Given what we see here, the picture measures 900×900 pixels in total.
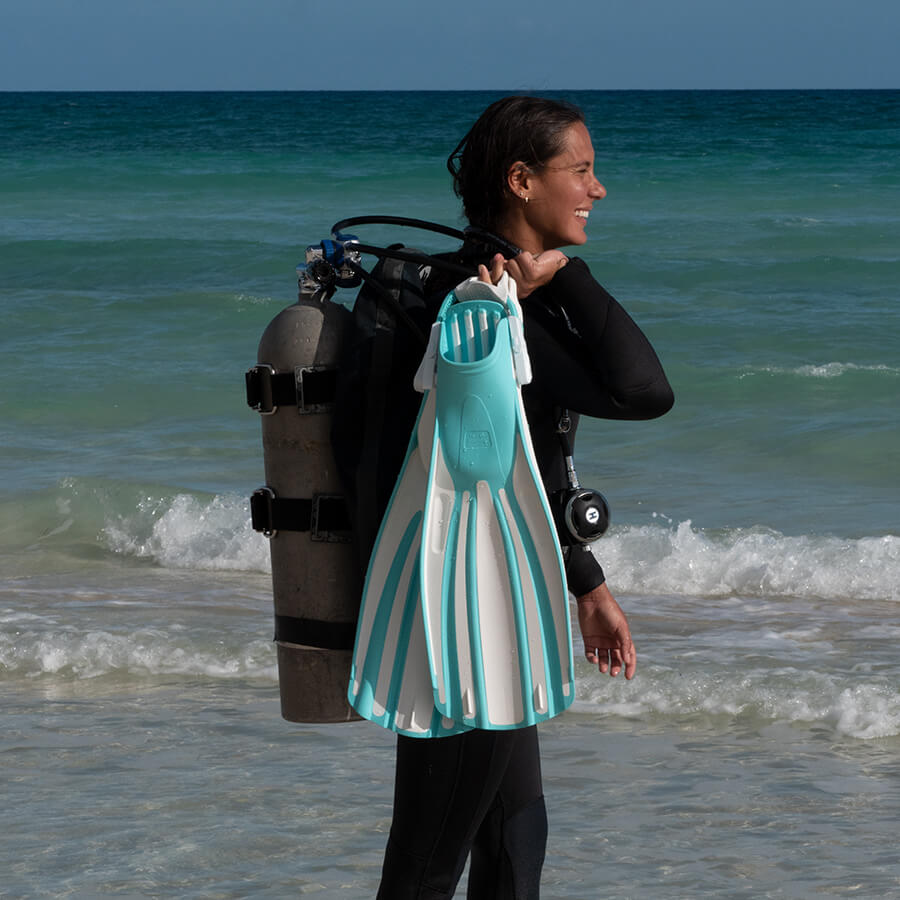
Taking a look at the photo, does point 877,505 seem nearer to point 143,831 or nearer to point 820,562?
point 820,562

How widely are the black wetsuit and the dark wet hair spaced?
0.08 m

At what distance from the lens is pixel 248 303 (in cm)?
1478

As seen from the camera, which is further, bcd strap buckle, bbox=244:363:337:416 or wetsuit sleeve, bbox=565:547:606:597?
wetsuit sleeve, bbox=565:547:606:597

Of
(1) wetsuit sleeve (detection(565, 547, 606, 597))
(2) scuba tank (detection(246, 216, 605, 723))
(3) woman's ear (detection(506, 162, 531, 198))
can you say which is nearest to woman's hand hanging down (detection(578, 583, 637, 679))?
(1) wetsuit sleeve (detection(565, 547, 606, 597))

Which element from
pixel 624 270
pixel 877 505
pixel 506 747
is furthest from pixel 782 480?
pixel 624 270

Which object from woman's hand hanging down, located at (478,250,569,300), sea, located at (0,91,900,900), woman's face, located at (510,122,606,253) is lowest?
sea, located at (0,91,900,900)

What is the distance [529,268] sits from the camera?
6.88 feet

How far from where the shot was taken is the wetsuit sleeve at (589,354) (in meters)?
2.11

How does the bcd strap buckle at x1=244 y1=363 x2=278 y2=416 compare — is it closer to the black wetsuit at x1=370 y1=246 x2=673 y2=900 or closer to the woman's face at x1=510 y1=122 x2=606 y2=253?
the black wetsuit at x1=370 y1=246 x2=673 y2=900

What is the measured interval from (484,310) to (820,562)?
4.79m

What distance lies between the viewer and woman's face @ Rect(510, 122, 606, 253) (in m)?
2.19

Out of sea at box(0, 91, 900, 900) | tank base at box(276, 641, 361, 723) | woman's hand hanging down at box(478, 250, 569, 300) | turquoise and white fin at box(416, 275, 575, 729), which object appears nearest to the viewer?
turquoise and white fin at box(416, 275, 575, 729)

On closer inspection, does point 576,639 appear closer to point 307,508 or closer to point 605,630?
point 605,630

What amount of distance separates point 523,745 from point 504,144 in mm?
930
